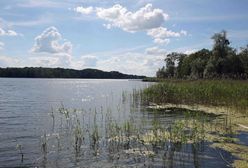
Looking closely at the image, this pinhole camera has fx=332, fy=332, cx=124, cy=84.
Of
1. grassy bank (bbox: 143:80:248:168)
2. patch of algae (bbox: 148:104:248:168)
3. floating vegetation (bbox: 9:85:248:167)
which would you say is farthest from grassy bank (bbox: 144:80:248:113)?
floating vegetation (bbox: 9:85:248:167)

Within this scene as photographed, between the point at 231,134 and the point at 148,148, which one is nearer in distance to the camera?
the point at 148,148

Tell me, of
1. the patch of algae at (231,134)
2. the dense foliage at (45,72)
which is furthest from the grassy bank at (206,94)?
the dense foliage at (45,72)

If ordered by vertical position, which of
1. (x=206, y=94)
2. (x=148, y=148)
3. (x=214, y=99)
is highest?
(x=206, y=94)

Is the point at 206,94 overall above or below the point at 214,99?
above

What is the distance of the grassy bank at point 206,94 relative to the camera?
70.4 feet

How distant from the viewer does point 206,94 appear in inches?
939

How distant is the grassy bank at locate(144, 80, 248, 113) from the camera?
21469mm

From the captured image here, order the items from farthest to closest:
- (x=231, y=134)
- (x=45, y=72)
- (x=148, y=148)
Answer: (x=45, y=72) < (x=231, y=134) < (x=148, y=148)

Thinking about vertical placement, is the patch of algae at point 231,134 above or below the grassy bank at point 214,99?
below

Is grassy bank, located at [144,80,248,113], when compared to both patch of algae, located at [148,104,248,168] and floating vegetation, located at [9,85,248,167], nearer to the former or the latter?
patch of algae, located at [148,104,248,168]

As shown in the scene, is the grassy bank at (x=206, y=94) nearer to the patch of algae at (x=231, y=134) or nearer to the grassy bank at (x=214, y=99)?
the grassy bank at (x=214, y=99)

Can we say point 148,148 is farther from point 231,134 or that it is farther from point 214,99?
point 214,99

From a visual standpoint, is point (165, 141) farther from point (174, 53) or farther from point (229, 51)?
point (174, 53)

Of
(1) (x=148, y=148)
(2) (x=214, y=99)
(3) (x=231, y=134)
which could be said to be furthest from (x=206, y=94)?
(1) (x=148, y=148)
